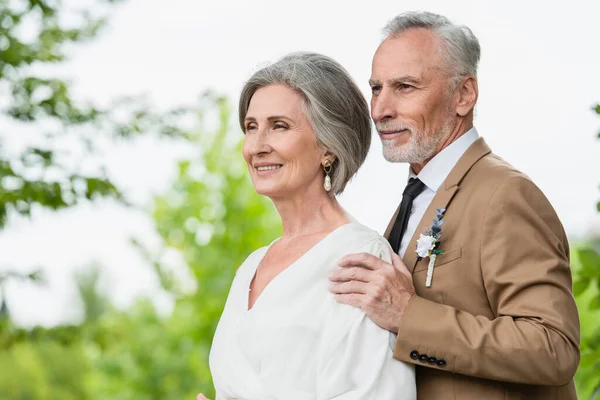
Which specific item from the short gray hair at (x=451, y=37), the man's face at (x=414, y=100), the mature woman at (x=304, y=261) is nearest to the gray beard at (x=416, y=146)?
the man's face at (x=414, y=100)

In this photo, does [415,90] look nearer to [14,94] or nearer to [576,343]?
[576,343]

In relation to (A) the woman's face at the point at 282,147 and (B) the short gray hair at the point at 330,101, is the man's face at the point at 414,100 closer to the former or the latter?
(B) the short gray hair at the point at 330,101

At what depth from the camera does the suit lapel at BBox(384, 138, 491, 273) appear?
280cm

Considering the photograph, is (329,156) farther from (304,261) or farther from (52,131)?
(52,131)

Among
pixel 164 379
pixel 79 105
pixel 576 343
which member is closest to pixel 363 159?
pixel 576 343

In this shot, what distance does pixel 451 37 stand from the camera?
300 cm

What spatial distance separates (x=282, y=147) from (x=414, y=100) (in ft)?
1.76

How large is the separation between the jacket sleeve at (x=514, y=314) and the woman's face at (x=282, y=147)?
59 centimetres

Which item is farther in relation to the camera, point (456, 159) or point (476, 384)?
point (456, 159)

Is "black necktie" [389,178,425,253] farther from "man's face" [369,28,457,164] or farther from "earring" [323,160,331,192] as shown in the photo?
"earring" [323,160,331,192]

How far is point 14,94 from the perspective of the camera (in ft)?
21.5

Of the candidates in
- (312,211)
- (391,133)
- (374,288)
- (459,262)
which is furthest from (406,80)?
(374,288)

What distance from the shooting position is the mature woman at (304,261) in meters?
2.54

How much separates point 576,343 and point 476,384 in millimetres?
335
